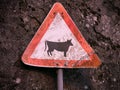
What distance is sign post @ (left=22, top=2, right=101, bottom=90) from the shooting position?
6.15ft

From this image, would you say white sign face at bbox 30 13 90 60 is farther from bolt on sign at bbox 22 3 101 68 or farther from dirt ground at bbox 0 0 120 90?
dirt ground at bbox 0 0 120 90

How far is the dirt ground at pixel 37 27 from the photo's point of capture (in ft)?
6.59

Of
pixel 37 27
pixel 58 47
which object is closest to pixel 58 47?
pixel 58 47

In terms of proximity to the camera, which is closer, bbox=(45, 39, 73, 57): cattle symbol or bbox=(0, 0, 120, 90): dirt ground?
bbox=(45, 39, 73, 57): cattle symbol

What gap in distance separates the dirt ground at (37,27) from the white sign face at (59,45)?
0.64 feet

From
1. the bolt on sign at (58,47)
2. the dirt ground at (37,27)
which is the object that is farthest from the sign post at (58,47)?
the dirt ground at (37,27)

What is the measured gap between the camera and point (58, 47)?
6.25ft

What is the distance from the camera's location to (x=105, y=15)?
233cm

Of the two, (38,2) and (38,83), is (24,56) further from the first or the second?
(38,2)

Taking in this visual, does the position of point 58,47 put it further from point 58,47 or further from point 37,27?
point 37,27

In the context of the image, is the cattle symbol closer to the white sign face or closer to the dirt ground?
the white sign face

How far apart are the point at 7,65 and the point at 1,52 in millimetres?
88

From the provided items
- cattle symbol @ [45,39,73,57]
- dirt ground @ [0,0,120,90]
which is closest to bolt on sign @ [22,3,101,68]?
cattle symbol @ [45,39,73,57]

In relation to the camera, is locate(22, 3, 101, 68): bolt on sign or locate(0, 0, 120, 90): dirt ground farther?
locate(0, 0, 120, 90): dirt ground
